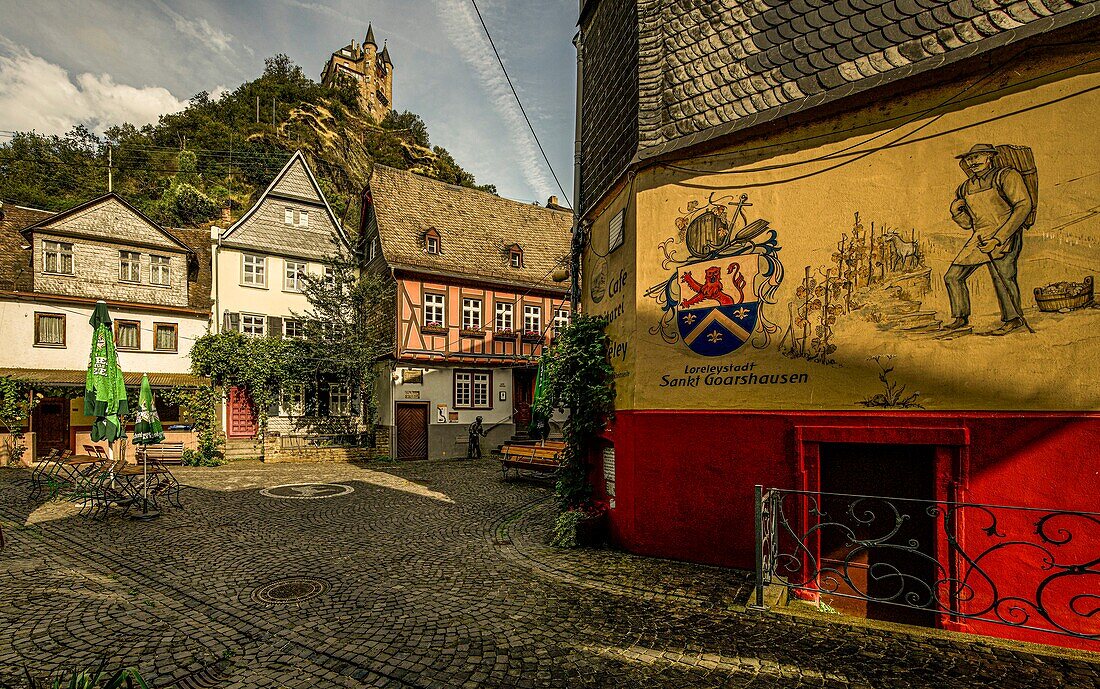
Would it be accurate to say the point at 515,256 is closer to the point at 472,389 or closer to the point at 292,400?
the point at 472,389

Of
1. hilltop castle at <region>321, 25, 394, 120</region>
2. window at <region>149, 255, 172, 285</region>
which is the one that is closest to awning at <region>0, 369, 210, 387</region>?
window at <region>149, 255, 172, 285</region>

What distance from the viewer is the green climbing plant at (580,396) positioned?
28.8ft

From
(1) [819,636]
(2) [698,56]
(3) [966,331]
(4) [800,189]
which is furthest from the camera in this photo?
(2) [698,56]

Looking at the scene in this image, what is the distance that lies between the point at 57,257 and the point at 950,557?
28.7 meters

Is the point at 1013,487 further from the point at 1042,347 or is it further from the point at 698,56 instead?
the point at 698,56

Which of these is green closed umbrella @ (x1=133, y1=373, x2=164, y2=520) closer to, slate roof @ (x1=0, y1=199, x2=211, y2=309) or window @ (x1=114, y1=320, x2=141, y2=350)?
window @ (x1=114, y1=320, x2=141, y2=350)

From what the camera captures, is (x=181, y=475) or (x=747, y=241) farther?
(x=181, y=475)

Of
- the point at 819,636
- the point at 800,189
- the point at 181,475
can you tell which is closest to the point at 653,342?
the point at 800,189

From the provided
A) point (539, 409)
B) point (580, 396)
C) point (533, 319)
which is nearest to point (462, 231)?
point (533, 319)

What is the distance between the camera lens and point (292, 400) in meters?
22.2

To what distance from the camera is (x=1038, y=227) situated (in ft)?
17.3

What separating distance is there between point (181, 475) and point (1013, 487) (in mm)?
19147

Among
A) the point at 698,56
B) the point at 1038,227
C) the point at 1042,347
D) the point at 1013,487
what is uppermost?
the point at 698,56

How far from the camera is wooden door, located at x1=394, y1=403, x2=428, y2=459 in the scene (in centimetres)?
2144
